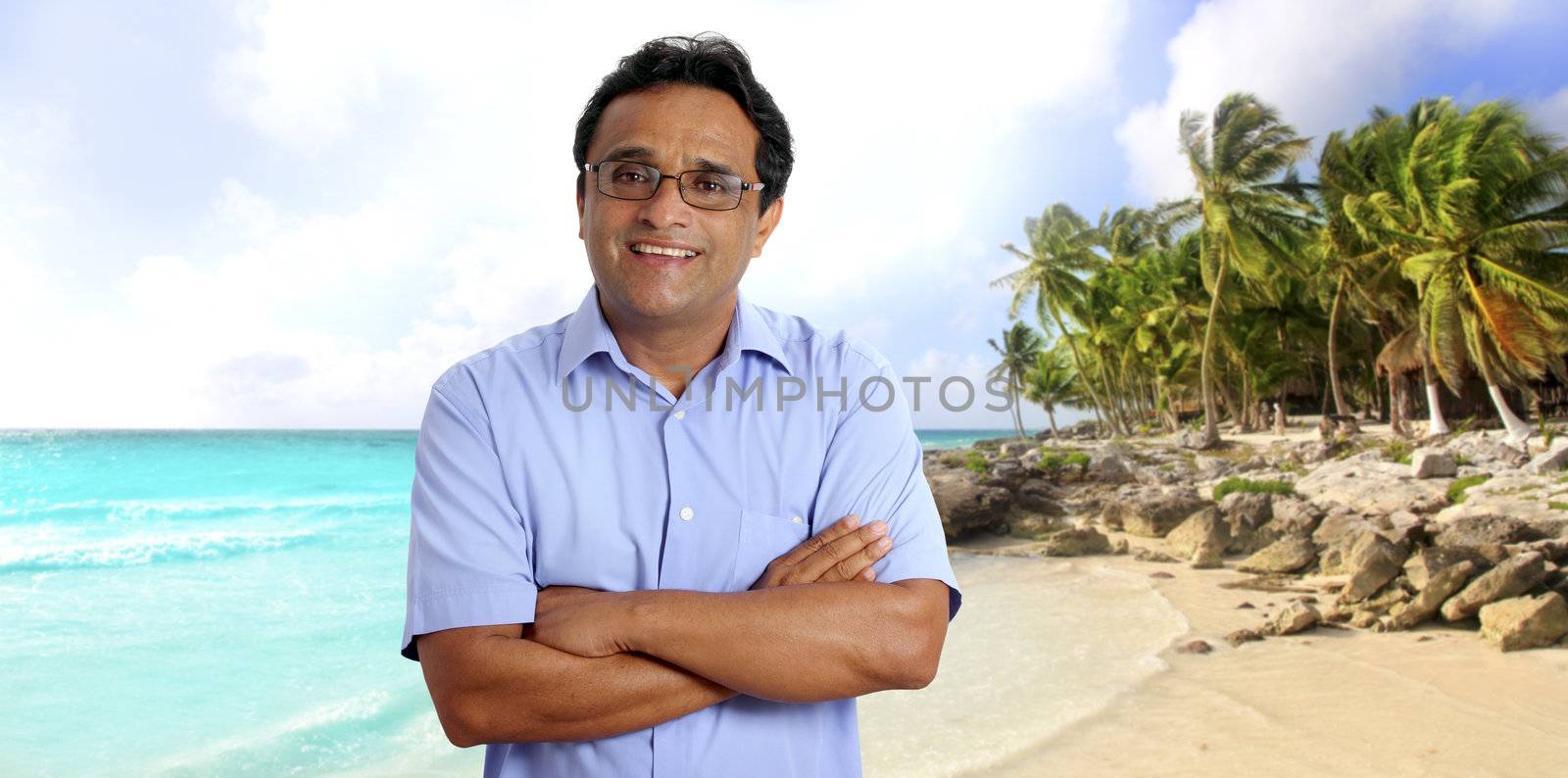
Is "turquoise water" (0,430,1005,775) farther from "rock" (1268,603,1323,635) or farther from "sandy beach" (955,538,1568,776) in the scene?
"rock" (1268,603,1323,635)

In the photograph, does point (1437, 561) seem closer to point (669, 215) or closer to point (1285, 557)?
point (1285, 557)

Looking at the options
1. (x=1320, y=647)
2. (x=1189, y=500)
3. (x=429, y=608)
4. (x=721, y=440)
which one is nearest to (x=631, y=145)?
(x=721, y=440)

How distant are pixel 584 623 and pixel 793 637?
0.36m

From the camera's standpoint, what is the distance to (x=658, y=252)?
1.70 m

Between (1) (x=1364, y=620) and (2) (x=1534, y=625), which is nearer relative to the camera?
(2) (x=1534, y=625)

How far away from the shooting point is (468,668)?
1.51 metres

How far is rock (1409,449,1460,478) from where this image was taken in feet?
46.8

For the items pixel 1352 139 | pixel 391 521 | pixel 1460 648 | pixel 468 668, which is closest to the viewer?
pixel 468 668

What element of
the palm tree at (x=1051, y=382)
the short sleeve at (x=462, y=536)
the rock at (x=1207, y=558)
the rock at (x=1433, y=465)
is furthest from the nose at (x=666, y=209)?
the palm tree at (x=1051, y=382)

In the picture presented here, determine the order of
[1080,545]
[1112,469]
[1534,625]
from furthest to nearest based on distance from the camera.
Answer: [1112,469] < [1080,545] < [1534,625]

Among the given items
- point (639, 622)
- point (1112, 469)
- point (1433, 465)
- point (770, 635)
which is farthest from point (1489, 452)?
point (639, 622)

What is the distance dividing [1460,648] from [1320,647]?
2.79 ft

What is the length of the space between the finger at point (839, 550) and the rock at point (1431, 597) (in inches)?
267

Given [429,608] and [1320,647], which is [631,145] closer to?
[429,608]
